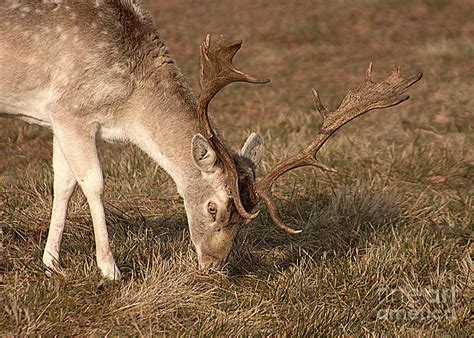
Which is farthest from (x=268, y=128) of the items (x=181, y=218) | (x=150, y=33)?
(x=150, y=33)

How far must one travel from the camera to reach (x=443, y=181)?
8.66 meters

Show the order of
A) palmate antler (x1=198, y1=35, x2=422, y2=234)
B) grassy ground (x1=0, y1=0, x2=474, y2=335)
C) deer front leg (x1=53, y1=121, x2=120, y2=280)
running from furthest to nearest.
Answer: deer front leg (x1=53, y1=121, x2=120, y2=280) < palmate antler (x1=198, y1=35, x2=422, y2=234) < grassy ground (x1=0, y1=0, x2=474, y2=335)

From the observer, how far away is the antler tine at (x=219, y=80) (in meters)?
5.54

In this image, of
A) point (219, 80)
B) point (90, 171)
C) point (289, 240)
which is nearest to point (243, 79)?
point (219, 80)

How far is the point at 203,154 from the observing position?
5875 millimetres

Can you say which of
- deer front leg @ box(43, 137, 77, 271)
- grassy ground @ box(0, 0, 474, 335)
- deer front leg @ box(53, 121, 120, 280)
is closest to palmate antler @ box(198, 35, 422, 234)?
grassy ground @ box(0, 0, 474, 335)

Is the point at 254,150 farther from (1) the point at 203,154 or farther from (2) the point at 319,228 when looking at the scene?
(2) the point at 319,228

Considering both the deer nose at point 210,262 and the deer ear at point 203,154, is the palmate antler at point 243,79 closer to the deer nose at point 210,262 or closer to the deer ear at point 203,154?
the deer ear at point 203,154

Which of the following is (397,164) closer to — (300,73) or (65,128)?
(65,128)

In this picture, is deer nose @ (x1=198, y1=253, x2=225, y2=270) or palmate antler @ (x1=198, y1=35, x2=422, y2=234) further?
deer nose @ (x1=198, y1=253, x2=225, y2=270)

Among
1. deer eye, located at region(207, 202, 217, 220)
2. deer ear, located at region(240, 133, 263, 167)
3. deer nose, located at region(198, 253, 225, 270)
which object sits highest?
deer ear, located at region(240, 133, 263, 167)

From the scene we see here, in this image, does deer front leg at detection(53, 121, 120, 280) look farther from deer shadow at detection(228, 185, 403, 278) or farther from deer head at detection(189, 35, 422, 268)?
deer shadow at detection(228, 185, 403, 278)

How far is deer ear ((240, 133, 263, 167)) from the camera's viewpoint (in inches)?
244

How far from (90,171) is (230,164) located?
0.99 meters
